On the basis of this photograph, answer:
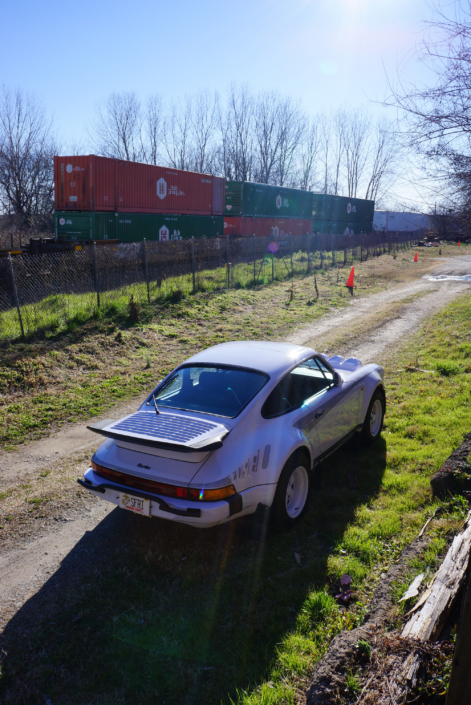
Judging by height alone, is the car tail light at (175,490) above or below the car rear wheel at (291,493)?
above

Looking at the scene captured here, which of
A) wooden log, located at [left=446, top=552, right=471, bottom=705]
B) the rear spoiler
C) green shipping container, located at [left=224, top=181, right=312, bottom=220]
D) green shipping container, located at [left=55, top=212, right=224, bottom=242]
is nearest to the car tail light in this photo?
the rear spoiler

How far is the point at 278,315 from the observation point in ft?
49.2

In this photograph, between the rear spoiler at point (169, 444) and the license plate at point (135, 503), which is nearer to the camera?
the rear spoiler at point (169, 444)

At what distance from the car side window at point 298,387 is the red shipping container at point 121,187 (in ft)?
57.3

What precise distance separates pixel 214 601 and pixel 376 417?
350 cm

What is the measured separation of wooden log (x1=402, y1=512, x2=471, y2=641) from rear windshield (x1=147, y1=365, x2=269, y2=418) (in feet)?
5.96

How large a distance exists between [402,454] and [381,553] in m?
1.95

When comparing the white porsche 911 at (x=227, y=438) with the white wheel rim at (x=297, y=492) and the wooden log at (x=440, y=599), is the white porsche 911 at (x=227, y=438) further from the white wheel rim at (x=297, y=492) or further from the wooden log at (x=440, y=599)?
the wooden log at (x=440, y=599)

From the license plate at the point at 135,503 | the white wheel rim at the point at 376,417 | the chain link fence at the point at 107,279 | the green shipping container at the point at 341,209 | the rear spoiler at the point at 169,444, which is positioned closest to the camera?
the rear spoiler at the point at 169,444

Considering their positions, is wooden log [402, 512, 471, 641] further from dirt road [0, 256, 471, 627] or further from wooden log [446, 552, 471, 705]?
dirt road [0, 256, 471, 627]

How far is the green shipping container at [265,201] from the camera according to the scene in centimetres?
3116

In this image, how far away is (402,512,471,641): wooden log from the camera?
2.62 metres

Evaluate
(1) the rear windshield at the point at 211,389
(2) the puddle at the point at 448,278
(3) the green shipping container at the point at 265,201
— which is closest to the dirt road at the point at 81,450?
(1) the rear windshield at the point at 211,389

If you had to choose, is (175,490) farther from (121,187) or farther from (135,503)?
(121,187)
